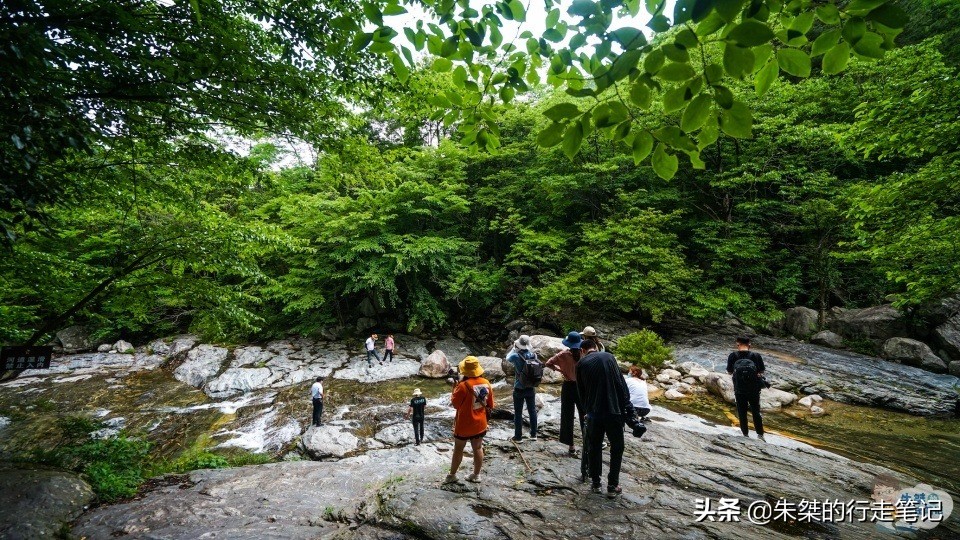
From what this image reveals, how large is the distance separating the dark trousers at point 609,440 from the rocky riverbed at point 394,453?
24cm

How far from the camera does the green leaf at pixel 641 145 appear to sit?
1437 millimetres

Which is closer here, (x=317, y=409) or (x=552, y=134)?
(x=552, y=134)

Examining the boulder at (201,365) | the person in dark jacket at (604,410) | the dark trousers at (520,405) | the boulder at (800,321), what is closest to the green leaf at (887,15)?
the person in dark jacket at (604,410)

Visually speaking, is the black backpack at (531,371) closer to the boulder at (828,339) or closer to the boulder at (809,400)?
the boulder at (809,400)

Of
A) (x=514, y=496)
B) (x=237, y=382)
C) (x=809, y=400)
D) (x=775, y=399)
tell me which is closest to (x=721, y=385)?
(x=775, y=399)

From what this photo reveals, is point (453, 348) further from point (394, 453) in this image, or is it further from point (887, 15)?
point (887, 15)

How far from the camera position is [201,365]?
44.3 ft

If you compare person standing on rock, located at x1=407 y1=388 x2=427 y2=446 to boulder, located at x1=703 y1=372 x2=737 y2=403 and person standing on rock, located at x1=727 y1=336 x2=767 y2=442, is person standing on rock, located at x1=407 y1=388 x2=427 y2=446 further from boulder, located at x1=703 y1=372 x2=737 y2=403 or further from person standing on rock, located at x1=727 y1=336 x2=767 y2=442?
boulder, located at x1=703 y1=372 x2=737 y2=403

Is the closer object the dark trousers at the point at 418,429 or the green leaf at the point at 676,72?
the green leaf at the point at 676,72

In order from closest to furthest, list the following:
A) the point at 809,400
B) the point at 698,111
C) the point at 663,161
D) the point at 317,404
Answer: the point at 698,111 < the point at 663,161 < the point at 317,404 < the point at 809,400

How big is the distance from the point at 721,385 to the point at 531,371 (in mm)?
6985

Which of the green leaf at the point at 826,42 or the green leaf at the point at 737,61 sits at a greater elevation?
the green leaf at the point at 826,42

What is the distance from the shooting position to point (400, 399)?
10.9 meters

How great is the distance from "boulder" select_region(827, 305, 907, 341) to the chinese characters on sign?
784 inches
